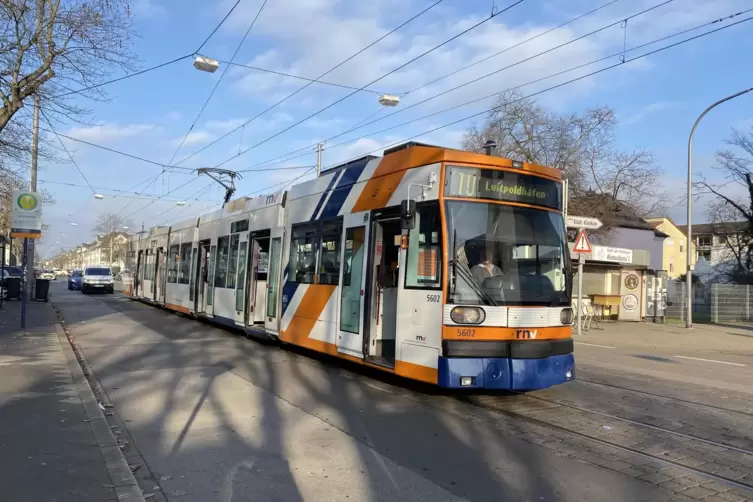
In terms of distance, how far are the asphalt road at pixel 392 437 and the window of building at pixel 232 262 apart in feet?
14.8

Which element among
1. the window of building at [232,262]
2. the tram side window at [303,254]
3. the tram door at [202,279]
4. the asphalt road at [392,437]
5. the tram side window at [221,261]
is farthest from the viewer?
the tram door at [202,279]

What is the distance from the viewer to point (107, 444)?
5.77 metres

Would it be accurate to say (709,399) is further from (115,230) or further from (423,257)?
(115,230)

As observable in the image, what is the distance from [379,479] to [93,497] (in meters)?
2.22

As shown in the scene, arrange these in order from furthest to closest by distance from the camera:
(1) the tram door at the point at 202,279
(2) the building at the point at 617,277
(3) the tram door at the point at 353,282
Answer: (2) the building at the point at 617,277 → (1) the tram door at the point at 202,279 → (3) the tram door at the point at 353,282

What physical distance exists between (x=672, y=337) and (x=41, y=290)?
26849 mm

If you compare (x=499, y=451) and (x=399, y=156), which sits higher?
(x=399, y=156)

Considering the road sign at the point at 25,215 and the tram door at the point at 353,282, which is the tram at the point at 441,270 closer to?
the tram door at the point at 353,282

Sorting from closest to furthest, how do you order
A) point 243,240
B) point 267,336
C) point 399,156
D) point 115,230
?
point 399,156 < point 267,336 < point 243,240 < point 115,230

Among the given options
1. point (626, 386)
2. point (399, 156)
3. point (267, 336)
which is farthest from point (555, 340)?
point (267, 336)

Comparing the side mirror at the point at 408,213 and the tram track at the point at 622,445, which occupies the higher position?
the side mirror at the point at 408,213

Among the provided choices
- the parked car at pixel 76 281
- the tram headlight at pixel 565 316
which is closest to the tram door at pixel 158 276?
the tram headlight at pixel 565 316

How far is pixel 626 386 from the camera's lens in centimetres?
977

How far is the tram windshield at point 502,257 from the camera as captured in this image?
7.53m
